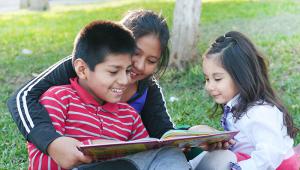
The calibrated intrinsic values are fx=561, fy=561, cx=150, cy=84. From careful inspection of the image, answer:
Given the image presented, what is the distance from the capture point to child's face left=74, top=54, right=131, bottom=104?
2.70 meters

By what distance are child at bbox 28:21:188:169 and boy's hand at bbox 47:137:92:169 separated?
5.5 inches

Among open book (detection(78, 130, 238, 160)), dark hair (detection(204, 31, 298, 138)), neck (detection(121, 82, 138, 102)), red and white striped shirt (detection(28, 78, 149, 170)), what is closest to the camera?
open book (detection(78, 130, 238, 160))

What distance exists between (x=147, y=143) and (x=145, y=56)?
694 mm

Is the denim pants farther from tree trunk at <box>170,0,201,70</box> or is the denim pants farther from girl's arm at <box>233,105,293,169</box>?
tree trunk at <box>170,0,201,70</box>

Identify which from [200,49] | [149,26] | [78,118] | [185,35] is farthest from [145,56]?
[200,49]

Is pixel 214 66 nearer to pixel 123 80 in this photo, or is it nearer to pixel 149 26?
pixel 149 26

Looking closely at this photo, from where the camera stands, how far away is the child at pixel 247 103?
287 centimetres

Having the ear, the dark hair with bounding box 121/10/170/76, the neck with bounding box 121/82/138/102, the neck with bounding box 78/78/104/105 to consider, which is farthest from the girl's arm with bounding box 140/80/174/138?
the ear

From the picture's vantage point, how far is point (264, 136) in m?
2.85

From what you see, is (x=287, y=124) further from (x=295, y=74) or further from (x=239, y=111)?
(x=295, y=74)

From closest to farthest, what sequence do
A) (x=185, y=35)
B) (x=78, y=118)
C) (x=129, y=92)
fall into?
1. (x=78, y=118)
2. (x=129, y=92)
3. (x=185, y=35)

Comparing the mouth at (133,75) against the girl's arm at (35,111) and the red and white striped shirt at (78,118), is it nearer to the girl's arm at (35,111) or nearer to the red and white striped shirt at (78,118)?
the red and white striped shirt at (78,118)

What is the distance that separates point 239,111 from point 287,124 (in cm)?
27

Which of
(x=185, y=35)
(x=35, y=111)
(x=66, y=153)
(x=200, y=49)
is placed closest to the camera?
(x=66, y=153)
